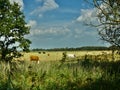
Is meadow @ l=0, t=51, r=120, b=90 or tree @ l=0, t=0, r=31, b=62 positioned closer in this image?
meadow @ l=0, t=51, r=120, b=90

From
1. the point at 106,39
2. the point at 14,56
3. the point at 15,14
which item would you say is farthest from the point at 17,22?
the point at 106,39

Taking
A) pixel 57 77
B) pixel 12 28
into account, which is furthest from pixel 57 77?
pixel 12 28

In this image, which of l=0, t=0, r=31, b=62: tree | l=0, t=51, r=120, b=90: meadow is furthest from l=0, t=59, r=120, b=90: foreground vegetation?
l=0, t=0, r=31, b=62: tree

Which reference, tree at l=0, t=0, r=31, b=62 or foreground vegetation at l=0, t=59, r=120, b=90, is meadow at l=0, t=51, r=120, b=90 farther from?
tree at l=0, t=0, r=31, b=62

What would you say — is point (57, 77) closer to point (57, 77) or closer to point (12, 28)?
point (57, 77)

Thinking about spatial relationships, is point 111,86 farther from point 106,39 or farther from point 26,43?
point 26,43

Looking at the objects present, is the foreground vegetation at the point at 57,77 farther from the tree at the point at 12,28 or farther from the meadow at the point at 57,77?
the tree at the point at 12,28

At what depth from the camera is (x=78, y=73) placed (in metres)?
17.7

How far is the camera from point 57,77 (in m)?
17.1

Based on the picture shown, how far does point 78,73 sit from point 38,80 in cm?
216

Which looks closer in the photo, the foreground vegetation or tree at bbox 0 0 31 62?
the foreground vegetation

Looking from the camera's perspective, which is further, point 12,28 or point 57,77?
point 12,28

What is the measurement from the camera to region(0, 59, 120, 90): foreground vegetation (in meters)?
15.5

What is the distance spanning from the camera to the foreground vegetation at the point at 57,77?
15.5 metres
